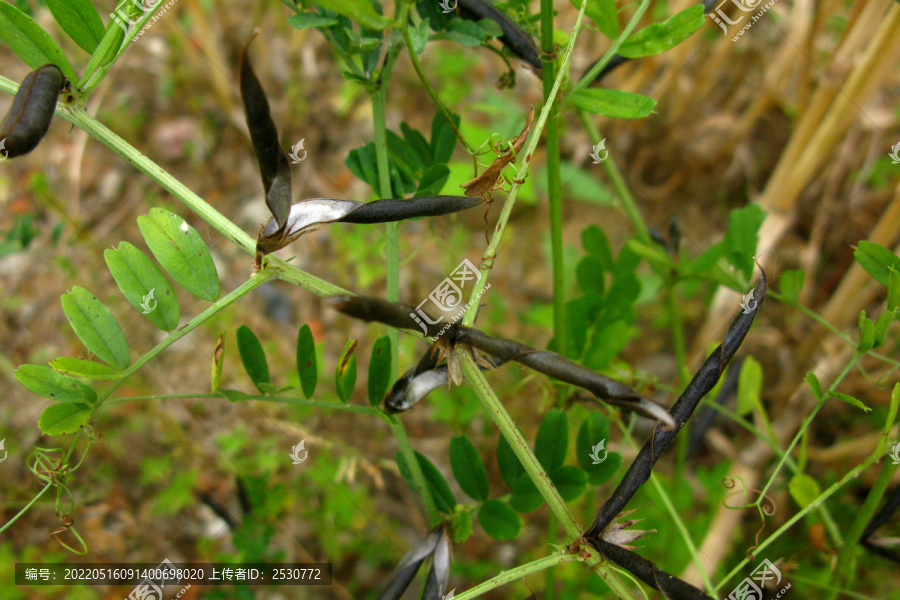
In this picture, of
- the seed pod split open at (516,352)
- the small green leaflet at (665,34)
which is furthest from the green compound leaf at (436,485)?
the small green leaflet at (665,34)

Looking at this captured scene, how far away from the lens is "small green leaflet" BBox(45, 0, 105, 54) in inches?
31.4

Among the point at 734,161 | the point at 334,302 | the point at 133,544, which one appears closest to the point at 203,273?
the point at 334,302

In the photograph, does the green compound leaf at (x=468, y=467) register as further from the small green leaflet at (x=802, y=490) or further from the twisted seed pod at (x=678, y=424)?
the small green leaflet at (x=802, y=490)

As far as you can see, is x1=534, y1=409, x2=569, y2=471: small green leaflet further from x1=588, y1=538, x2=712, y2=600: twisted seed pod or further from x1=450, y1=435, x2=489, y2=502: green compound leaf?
x1=588, y1=538, x2=712, y2=600: twisted seed pod

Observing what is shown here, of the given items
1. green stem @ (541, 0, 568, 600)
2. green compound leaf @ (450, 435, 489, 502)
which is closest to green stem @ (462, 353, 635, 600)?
green stem @ (541, 0, 568, 600)

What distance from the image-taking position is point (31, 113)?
0.61 m

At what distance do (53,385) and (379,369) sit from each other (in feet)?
1.41

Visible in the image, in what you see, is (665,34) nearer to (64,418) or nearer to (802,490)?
(802,490)

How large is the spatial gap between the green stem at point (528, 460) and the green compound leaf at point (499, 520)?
0.16 metres

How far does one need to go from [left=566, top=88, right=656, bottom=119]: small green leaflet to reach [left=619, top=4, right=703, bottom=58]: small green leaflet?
0.07 m

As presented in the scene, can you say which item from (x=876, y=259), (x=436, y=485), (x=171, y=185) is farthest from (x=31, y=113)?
(x=876, y=259)

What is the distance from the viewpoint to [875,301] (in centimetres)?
177

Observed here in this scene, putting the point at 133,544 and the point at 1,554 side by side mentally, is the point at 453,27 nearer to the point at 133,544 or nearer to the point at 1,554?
the point at 133,544

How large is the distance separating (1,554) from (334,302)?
1813mm
